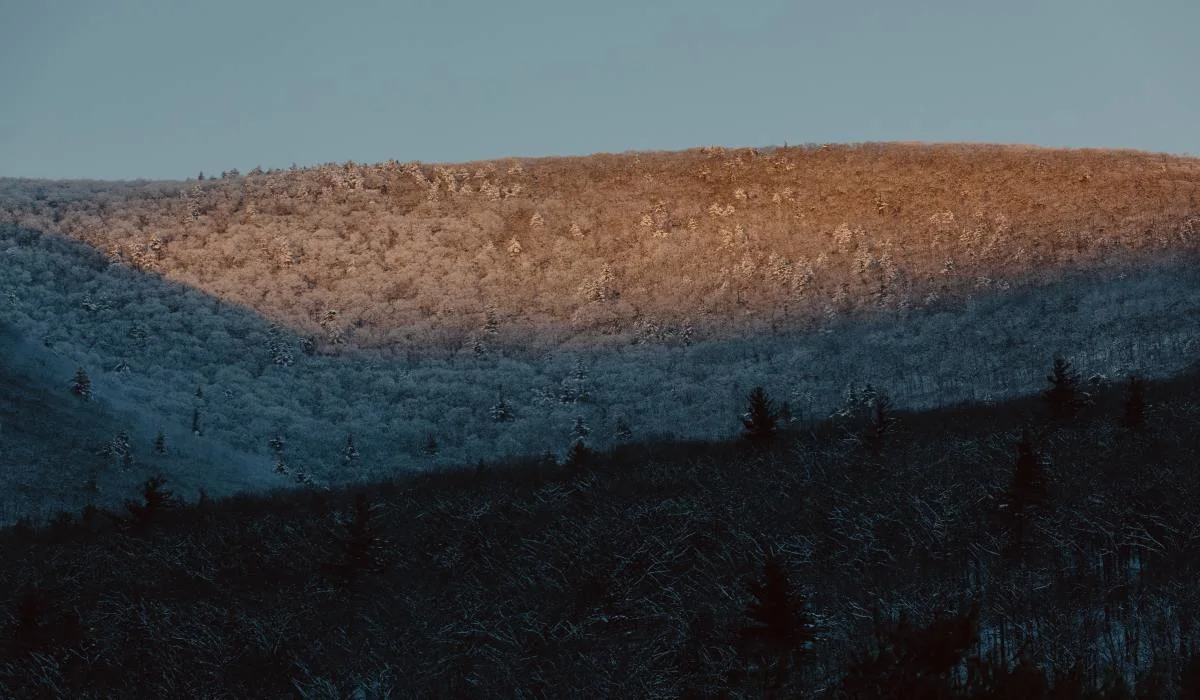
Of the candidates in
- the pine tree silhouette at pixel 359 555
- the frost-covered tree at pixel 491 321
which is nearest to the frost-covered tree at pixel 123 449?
the frost-covered tree at pixel 491 321

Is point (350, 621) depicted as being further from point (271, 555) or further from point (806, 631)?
point (806, 631)

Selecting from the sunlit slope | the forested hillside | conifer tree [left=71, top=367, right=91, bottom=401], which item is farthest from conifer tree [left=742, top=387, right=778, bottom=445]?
conifer tree [left=71, top=367, right=91, bottom=401]

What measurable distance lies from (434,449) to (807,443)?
20911mm

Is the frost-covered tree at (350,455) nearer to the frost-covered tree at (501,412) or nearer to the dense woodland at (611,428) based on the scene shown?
the dense woodland at (611,428)

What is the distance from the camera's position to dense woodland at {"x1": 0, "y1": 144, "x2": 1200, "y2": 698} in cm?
1697

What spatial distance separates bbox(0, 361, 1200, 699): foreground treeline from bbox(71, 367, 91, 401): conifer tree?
19.8 metres

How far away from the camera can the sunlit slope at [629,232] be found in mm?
59125

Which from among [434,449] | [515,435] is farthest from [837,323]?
[434,449]

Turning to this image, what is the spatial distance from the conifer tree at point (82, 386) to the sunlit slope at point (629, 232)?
45.2 feet

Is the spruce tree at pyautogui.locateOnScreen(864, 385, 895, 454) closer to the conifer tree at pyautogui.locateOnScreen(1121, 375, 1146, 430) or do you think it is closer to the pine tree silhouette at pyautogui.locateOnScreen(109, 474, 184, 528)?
the conifer tree at pyautogui.locateOnScreen(1121, 375, 1146, 430)

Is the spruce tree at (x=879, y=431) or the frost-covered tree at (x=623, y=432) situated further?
the frost-covered tree at (x=623, y=432)

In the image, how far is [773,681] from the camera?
15250 millimetres

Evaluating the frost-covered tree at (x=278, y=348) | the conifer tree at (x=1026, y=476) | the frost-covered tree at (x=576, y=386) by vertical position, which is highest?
the conifer tree at (x=1026, y=476)

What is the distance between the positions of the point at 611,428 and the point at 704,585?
28.0m
